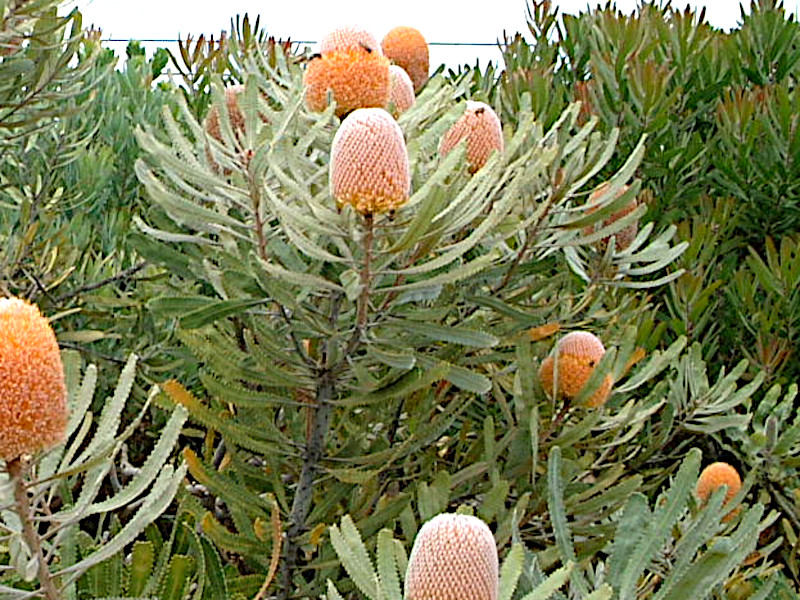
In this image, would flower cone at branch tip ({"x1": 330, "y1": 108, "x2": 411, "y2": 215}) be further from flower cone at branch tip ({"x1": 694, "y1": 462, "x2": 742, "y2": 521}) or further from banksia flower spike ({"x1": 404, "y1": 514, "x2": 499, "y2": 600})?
flower cone at branch tip ({"x1": 694, "y1": 462, "x2": 742, "y2": 521})

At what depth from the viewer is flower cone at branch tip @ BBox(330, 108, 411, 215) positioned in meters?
0.73

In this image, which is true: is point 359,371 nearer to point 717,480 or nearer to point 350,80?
point 350,80

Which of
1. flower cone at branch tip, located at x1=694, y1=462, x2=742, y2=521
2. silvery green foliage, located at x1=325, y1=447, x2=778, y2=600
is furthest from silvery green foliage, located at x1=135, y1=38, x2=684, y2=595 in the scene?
flower cone at branch tip, located at x1=694, y1=462, x2=742, y2=521

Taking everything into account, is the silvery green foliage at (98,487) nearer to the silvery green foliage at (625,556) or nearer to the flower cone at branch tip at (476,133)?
the silvery green foliage at (625,556)

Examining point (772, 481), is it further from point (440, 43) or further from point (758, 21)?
point (440, 43)

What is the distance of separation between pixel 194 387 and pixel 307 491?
2.67ft

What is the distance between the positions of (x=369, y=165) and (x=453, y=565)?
28cm

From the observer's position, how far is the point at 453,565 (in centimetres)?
55

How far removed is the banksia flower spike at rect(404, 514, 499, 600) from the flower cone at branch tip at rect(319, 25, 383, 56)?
1.51 feet

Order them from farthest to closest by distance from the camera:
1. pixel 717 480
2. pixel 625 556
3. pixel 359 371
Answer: pixel 717 480
pixel 359 371
pixel 625 556

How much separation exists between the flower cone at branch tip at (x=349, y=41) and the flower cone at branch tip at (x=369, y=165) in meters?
0.18

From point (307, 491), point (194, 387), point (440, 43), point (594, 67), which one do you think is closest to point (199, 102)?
point (194, 387)

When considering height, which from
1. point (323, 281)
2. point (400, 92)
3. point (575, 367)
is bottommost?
point (575, 367)

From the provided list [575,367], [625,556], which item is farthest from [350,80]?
[625,556]
